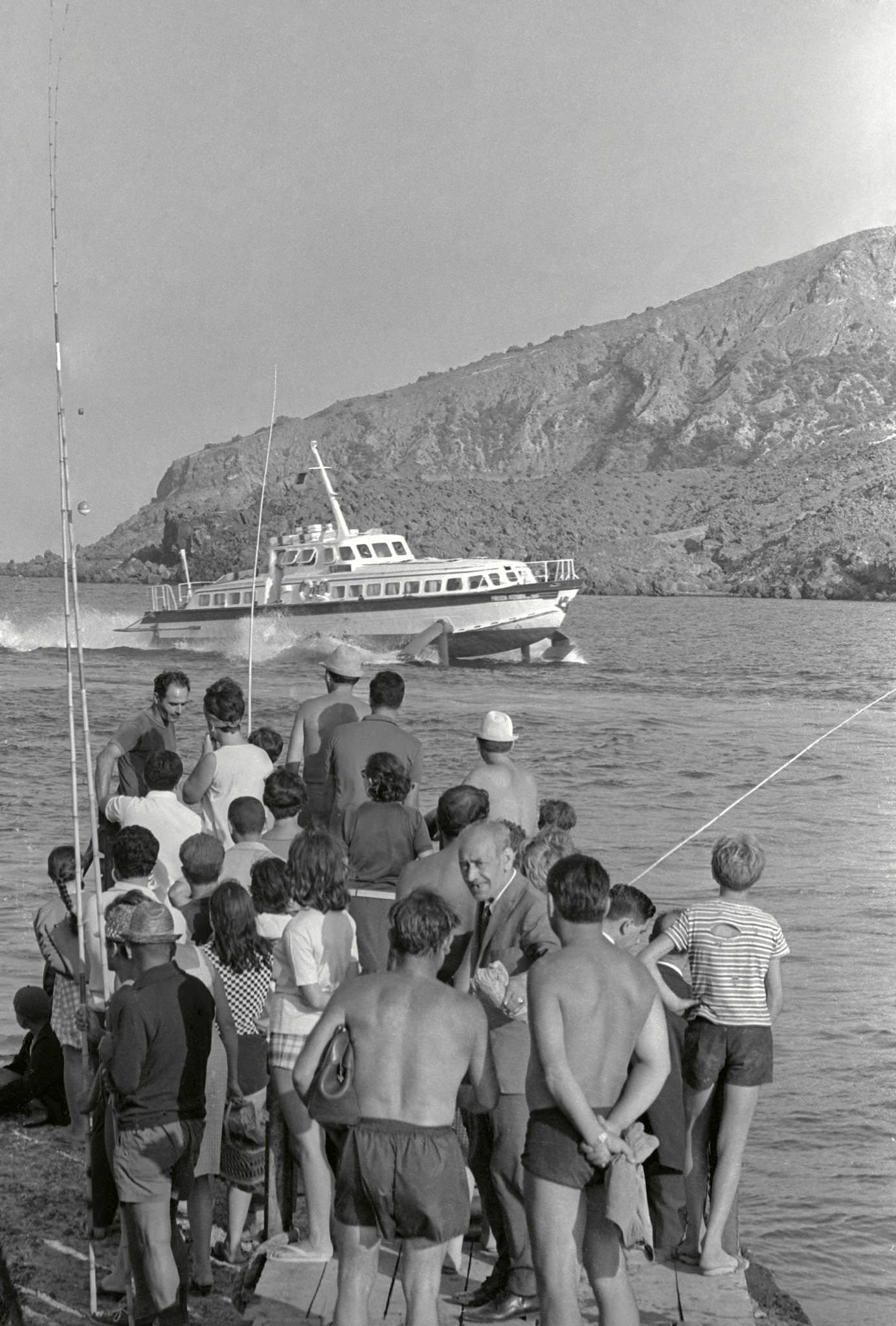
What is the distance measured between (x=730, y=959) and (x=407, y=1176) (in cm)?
150

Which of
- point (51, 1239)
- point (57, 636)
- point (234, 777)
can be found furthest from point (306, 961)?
point (57, 636)

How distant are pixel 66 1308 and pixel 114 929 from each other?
129cm

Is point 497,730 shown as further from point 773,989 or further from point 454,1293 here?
point 454,1293

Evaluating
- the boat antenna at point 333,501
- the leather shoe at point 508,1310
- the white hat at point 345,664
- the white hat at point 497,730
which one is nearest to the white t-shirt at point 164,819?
the white hat at point 345,664

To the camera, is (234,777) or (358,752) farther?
(234,777)

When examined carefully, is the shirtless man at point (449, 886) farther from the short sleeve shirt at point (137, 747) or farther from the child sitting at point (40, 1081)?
the short sleeve shirt at point (137, 747)

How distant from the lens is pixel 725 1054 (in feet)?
17.1

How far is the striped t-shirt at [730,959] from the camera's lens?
5133 millimetres

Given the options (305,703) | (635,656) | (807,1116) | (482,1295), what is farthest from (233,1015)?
(635,656)

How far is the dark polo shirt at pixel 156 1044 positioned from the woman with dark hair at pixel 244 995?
21.5 inches

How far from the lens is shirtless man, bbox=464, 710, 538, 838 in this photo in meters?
6.49

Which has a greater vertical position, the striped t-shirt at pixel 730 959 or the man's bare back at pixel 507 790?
the man's bare back at pixel 507 790

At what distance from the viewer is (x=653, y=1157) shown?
5184 mm

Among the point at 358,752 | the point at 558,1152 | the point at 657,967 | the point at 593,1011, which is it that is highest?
the point at 358,752
